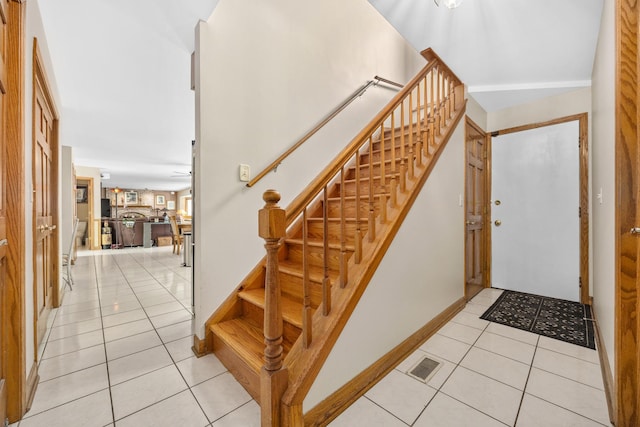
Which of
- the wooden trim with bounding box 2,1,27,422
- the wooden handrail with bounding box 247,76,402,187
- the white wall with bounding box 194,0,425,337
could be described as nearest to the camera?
the wooden trim with bounding box 2,1,27,422

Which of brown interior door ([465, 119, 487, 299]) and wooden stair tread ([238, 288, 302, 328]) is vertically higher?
brown interior door ([465, 119, 487, 299])

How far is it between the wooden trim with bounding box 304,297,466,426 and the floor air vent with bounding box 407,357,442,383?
96 millimetres

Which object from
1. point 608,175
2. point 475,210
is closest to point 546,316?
point 475,210

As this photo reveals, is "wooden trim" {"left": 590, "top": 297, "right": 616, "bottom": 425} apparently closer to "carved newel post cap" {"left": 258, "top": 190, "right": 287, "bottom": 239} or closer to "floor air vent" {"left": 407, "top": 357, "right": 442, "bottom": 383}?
"floor air vent" {"left": 407, "top": 357, "right": 442, "bottom": 383}

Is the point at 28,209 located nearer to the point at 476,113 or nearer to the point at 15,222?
the point at 15,222

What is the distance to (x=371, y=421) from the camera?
1290 millimetres

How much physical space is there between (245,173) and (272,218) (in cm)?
103

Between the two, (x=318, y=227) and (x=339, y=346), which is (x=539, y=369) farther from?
(x=318, y=227)

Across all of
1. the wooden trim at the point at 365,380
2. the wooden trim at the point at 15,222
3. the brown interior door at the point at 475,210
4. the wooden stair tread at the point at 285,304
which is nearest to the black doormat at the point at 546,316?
the brown interior door at the point at 475,210

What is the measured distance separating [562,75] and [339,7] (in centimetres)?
243

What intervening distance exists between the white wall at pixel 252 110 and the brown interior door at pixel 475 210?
1446mm

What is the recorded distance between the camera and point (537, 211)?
3115 millimetres

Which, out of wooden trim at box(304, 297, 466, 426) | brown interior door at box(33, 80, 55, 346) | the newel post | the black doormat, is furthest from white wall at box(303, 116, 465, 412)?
brown interior door at box(33, 80, 55, 346)

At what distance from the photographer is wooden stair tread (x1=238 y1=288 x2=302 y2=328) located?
1.57 m
